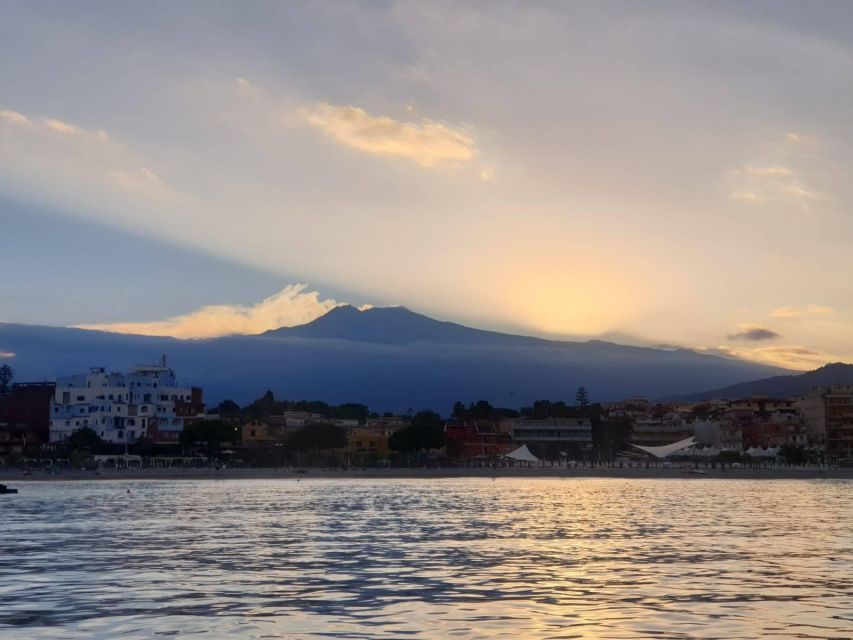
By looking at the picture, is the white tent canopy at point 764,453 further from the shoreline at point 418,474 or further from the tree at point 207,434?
the tree at point 207,434

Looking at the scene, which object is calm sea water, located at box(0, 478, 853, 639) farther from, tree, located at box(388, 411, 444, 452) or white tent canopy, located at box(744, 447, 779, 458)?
white tent canopy, located at box(744, 447, 779, 458)

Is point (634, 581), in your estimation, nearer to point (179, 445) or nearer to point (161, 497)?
point (161, 497)

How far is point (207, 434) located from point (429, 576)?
6434 inches

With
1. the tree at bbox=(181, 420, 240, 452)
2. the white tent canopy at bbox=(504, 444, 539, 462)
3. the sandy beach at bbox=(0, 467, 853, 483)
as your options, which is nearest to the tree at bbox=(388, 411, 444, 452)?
the white tent canopy at bbox=(504, 444, 539, 462)

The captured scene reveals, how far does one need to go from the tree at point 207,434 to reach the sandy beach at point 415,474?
1390cm

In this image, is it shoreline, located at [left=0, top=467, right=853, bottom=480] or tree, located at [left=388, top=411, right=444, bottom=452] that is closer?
shoreline, located at [left=0, top=467, right=853, bottom=480]

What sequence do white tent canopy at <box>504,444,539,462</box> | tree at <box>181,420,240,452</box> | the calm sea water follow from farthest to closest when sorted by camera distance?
tree at <box>181,420,240,452</box> < white tent canopy at <box>504,444,539,462</box> < the calm sea water

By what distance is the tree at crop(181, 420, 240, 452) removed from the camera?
19150cm

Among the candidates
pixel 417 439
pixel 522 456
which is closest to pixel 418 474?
pixel 417 439

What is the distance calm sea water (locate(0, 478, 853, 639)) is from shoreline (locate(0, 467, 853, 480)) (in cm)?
9890

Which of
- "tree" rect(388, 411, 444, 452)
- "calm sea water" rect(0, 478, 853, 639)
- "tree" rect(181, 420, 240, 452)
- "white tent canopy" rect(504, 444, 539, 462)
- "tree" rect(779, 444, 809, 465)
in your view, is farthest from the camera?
"tree" rect(779, 444, 809, 465)

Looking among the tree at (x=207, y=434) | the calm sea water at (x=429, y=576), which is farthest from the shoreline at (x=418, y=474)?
the calm sea water at (x=429, y=576)

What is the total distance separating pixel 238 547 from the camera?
43875mm

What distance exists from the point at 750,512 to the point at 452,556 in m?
35.7
